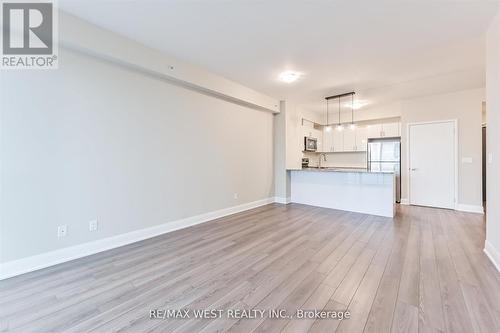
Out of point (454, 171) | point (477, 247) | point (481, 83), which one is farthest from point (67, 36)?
point (454, 171)

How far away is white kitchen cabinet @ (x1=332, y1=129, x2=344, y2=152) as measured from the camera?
23.7 ft

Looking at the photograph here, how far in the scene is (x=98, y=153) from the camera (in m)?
2.84

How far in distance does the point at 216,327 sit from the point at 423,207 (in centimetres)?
587

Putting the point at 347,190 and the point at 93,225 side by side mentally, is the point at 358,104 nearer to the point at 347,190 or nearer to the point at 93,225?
the point at 347,190

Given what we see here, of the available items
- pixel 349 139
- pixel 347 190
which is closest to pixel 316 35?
pixel 347 190

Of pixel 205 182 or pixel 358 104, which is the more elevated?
pixel 358 104

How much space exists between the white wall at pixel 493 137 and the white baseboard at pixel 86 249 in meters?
4.05

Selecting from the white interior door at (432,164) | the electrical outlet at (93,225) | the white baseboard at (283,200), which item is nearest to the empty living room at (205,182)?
the electrical outlet at (93,225)

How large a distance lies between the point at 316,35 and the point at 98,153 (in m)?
3.25

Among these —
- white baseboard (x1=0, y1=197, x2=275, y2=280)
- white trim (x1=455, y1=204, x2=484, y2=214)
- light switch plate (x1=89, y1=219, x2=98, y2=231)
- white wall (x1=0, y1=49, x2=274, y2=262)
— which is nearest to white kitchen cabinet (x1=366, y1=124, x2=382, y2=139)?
white trim (x1=455, y1=204, x2=484, y2=214)

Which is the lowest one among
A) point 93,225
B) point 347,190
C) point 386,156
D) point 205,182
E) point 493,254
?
point 493,254

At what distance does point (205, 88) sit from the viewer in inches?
156

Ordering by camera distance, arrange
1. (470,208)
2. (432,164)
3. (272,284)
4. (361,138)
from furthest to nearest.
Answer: (361,138), (432,164), (470,208), (272,284)

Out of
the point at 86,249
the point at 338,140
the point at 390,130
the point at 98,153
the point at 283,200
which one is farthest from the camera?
the point at 338,140
